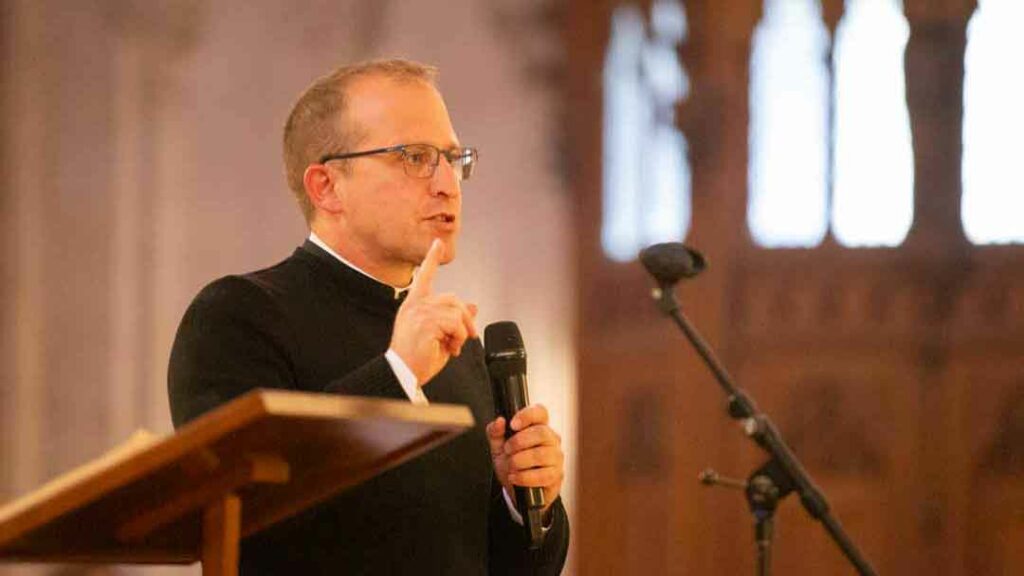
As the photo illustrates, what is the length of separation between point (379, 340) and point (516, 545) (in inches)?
15.7

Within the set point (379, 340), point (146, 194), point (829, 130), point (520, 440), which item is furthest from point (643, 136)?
point (520, 440)

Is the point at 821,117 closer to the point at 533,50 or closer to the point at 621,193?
the point at 621,193

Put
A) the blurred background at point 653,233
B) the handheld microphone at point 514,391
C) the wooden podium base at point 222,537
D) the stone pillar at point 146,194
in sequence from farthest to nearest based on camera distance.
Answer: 1. the stone pillar at point 146,194
2. the blurred background at point 653,233
3. the handheld microphone at point 514,391
4. the wooden podium base at point 222,537

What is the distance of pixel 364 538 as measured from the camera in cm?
216

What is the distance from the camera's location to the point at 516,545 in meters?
2.43

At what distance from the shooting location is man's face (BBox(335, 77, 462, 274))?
2383mm

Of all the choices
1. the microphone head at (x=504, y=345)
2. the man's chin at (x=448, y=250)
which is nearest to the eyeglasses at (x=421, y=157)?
the man's chin at (x=448, y=250)

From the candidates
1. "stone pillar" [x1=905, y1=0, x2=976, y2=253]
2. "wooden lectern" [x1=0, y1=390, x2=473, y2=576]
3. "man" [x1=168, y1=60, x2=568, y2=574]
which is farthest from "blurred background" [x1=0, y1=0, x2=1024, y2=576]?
"wooden lectern" [x1=0, y1=390, x2=473, y2=576]

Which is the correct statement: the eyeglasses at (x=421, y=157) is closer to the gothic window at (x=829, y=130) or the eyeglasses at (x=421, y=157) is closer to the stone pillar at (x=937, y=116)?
the gothic window at (x=829, y=130)

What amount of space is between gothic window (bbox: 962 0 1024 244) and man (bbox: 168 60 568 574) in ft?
9.46

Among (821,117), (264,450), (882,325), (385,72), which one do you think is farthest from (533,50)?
(264,450)

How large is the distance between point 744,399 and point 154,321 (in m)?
3.51

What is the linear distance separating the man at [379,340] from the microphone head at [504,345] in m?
0.04

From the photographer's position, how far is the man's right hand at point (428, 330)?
198 cm
